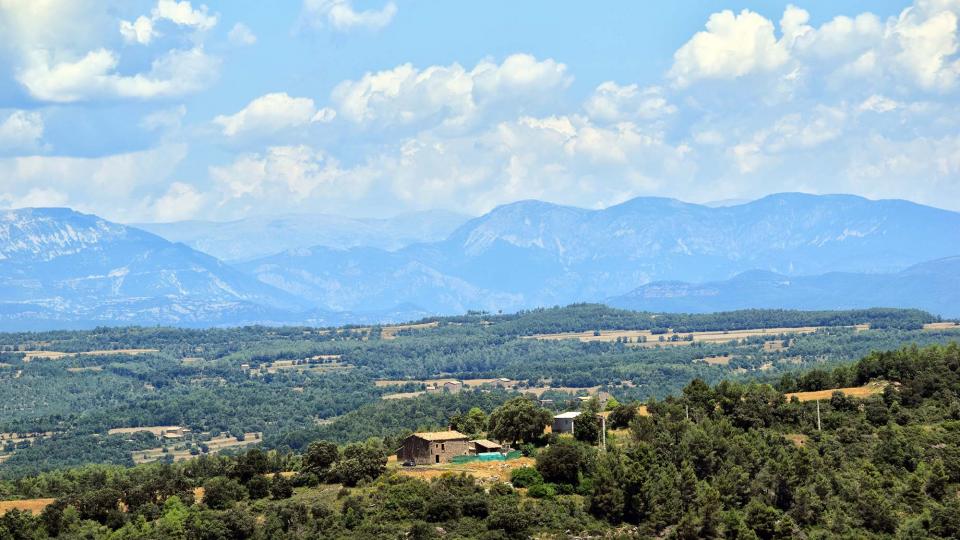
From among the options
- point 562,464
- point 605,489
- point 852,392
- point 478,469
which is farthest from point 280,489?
point 852,392

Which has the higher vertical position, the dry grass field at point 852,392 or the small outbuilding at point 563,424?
the dry grass field at point 852,392

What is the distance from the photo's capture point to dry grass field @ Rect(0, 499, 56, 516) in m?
96.6

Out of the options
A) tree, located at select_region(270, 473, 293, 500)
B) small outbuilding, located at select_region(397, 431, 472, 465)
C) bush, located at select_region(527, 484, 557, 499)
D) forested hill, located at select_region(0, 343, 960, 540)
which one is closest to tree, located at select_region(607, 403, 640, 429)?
forested hill, located at select_region(0, 343, 960, 540)

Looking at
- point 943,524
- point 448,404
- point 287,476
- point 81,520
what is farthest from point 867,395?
point 448,404

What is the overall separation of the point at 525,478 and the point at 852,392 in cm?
4026

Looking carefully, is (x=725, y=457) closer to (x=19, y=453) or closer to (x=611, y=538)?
(x=611, y=538)

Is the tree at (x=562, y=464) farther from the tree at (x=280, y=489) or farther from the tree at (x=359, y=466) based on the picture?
the tree at (x=280, y=489)

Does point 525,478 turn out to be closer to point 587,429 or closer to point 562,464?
point 562,464

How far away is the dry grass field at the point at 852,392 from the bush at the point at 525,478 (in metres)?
33.0

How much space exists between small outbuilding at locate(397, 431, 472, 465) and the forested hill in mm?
3328

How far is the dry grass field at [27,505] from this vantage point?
317 feet

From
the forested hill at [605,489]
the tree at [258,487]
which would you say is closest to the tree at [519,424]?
the forested hill at [605,489]

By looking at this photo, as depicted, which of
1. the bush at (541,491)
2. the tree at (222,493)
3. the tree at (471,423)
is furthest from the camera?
the tree at (471,423)

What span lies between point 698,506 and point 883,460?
17149 mm
